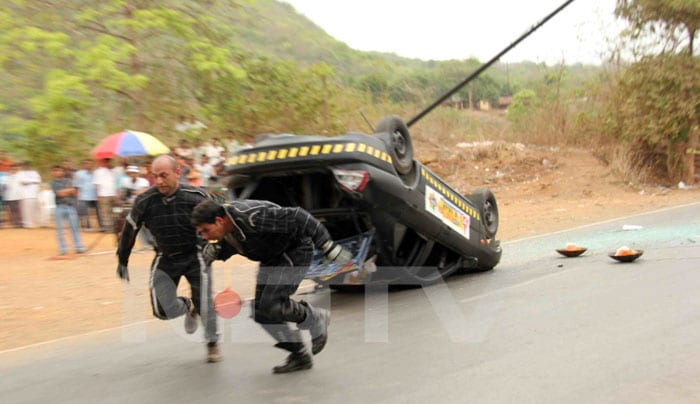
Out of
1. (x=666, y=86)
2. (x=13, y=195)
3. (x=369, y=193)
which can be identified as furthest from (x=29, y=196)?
(x=666, y=86)

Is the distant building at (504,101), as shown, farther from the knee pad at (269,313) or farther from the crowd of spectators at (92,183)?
the knee pad at (269,313)

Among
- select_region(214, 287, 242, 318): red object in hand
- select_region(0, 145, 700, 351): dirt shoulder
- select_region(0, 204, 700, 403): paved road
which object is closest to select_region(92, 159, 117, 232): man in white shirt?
select_region(0, 145, 700, 351): dirt shoulder

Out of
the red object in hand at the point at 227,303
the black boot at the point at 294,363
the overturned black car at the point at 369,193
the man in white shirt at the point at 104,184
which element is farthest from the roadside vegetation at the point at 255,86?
the black boot at the point at 294,363

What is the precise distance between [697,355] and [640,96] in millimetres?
22104

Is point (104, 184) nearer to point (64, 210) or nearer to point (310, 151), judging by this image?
point (64, 210)

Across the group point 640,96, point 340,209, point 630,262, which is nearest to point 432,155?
point 640,96

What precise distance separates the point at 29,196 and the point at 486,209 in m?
10.0

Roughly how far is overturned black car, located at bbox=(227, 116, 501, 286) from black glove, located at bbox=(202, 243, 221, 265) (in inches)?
70.5

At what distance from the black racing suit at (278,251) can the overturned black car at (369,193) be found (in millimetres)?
1906

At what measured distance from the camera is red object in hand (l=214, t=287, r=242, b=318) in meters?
5.82

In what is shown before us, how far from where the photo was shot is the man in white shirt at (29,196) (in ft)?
48.1

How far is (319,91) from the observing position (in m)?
20.9

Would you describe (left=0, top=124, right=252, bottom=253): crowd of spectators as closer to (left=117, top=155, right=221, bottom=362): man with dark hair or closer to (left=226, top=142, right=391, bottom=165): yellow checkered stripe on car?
(left=226, top=142, right=391, bottom=165): yellow checkered stripe on car

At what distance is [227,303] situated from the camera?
6066 mm
